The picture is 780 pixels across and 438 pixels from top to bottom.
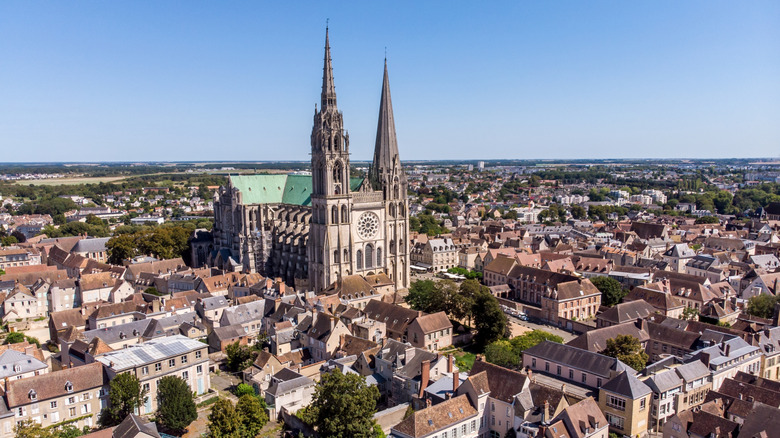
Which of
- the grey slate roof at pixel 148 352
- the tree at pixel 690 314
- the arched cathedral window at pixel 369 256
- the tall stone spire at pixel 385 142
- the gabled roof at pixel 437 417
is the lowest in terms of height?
the tree at pixel 690 314

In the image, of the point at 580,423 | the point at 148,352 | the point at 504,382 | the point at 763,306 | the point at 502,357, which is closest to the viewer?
the point at 580,423

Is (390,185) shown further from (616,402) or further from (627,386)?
(627,386)

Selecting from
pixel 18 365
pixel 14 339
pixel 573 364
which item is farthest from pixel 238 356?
pixel 573 364

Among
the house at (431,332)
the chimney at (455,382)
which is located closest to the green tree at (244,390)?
the chimney at (455,382)

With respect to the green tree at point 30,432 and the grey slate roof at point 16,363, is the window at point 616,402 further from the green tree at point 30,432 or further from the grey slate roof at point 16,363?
the grey slate roof at point 16,363

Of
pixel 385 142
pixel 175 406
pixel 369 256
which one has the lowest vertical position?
pixel 175 406
